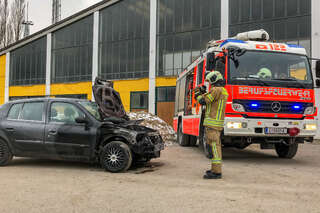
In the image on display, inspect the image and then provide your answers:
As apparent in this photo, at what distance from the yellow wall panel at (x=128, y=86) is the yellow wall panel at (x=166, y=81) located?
3.48 ft

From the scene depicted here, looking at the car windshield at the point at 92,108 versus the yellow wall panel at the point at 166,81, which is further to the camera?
the yellow wall panel at the point at 166,81

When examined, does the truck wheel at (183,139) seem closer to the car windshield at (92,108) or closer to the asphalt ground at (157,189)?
the asphalt ground at (157,189)

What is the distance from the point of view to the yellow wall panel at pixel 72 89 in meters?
27.4

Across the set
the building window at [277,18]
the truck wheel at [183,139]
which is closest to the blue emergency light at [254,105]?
the truck wheel at [183,139]

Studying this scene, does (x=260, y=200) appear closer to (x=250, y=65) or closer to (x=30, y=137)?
(x=250, y=65)

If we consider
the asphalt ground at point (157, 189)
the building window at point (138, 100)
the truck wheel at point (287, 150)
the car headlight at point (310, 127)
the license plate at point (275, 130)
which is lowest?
the asphalt ground at point (157, 189)

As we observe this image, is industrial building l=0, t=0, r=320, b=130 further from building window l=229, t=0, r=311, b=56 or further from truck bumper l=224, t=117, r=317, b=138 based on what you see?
truck bumper l=224, t=117, r=317, b=138

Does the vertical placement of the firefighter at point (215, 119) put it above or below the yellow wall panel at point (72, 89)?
below

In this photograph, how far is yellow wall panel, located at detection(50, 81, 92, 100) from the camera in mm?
27359

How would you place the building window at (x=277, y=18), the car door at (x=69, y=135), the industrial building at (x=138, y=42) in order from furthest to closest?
the industrial building at (x=138, y=42) < the building window at (x=277, y=18) < the car door at (x=69, y=135)

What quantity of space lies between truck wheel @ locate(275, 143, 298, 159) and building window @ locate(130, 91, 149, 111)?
15684 millimetres

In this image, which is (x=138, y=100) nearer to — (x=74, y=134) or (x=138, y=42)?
(x=138, y=42)

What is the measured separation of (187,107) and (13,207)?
308 inches

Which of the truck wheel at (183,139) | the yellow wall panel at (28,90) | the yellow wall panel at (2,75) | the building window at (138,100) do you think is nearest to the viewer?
the truck wheel at (183,139)
